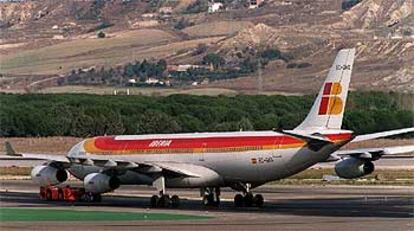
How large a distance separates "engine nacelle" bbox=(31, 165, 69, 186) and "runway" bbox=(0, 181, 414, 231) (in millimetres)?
1115

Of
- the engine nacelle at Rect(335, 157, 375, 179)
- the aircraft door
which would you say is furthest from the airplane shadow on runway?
the aircraft door

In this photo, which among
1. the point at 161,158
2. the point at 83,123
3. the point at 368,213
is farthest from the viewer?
the point at 83,123

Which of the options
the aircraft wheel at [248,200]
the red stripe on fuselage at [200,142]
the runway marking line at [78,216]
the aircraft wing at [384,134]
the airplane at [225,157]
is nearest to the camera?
the runway marking line at [78,216]

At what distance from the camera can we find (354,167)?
2477 inches

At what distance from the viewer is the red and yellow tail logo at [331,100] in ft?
184

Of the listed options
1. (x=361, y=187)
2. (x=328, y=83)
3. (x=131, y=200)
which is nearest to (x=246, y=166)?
(x=328, y=83)

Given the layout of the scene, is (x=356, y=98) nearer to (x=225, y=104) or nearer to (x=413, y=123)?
(x=225, y=104)

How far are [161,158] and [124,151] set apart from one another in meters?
2.49

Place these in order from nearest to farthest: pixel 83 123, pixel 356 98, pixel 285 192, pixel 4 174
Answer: pixel 285 192 < pixel 4 174 < pixel 83 123 < pixel 356 98

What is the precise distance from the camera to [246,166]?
5816 centimetres

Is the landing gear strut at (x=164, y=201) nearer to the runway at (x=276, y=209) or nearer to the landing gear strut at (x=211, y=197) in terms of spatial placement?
the runway at (x=276, y=209)

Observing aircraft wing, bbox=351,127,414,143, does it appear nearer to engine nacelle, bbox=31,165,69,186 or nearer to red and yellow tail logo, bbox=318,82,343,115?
red and yellow tail logo, bbox=318,82,343,115

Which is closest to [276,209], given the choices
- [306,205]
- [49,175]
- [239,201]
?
[306,205]

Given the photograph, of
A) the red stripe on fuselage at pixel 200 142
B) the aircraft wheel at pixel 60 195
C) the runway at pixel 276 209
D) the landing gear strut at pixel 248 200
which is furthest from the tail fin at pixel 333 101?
the aircraft wheel at pixel 60 195
